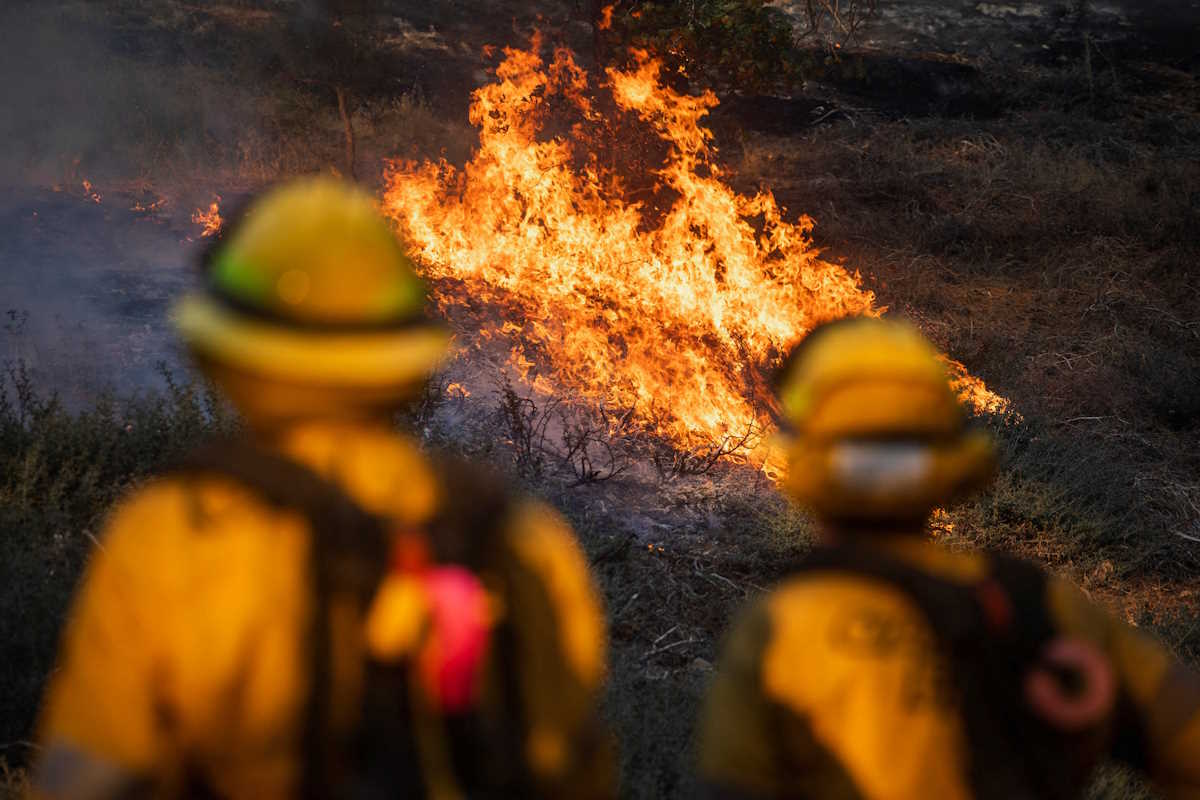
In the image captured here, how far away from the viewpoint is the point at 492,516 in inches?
51.7

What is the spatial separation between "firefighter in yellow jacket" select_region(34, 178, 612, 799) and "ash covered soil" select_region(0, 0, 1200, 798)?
2.01 metres

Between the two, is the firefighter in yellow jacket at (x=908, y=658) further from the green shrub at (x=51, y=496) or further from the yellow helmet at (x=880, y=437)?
the green shrub at (x=51, y=496)

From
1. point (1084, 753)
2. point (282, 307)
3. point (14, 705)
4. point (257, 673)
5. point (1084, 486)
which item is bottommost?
point (1084, 486)

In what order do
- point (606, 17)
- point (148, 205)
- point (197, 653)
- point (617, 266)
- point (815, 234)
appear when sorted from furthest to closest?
1. point (815, 234)
2. point (606, 17)
3. point (148, 205)
4. point (617, 266)
5. point (197, 653)

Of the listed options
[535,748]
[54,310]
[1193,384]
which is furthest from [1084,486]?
[54,310]

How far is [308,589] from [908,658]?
2.63 feet

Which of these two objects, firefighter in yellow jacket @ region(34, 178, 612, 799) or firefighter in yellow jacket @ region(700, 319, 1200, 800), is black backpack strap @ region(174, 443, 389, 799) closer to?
firefighter in yellow jacket @ region(34, 178, 612, 799)

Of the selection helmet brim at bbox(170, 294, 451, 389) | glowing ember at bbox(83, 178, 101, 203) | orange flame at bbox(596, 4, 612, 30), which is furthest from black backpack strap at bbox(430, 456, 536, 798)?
orange flame at bbox(596, 4, 612, 30)

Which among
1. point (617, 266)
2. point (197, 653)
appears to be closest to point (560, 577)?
point (197, 653)

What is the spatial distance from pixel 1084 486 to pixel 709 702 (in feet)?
19.2

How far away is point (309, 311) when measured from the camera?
123 cm

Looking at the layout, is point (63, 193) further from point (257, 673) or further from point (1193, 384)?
point (1193, 384)

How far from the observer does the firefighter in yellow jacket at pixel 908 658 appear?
132 cm

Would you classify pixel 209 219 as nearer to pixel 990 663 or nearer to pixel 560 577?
pixel 560 577
